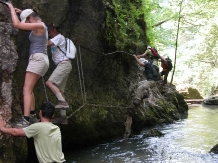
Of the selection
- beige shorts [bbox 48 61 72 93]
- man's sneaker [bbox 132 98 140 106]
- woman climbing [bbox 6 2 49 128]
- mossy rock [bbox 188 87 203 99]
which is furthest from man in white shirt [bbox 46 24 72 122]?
mossy rock [bbox 188 87 203 99]

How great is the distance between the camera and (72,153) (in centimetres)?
848

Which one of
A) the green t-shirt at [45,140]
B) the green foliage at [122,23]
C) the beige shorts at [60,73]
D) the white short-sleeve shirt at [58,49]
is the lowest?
the green t-shirt at [45,140]

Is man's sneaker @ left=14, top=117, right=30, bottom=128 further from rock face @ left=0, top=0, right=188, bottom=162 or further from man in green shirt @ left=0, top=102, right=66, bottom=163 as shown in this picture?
man in green shirt @ left=0, top=102, right=66, bottom=163

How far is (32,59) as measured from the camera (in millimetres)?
5312

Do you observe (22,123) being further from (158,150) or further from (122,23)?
(122,23)

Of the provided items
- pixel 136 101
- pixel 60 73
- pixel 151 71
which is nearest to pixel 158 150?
pixel 136 101

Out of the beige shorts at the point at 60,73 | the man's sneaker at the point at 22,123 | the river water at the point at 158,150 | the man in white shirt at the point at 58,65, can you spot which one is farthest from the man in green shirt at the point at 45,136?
the river water at the point at 158,150

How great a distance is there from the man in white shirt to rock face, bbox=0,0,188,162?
73cm

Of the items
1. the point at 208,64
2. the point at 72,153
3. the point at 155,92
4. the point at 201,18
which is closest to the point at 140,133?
the point at 72,153

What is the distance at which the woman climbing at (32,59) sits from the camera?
505 centimetres

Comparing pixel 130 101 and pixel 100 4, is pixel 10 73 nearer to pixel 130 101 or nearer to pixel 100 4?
pixel 100 4

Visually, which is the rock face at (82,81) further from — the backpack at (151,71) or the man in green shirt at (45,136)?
the man in green shirt at (45,136)

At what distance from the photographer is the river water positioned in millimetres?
8023

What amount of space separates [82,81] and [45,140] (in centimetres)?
485
